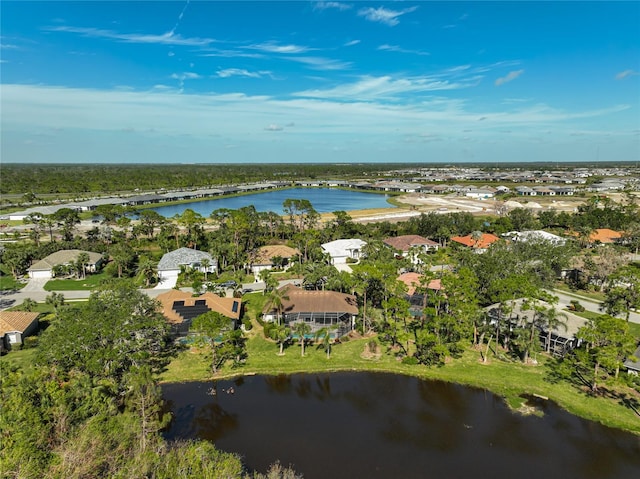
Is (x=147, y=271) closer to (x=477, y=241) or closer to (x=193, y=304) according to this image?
(x=193, y=304)

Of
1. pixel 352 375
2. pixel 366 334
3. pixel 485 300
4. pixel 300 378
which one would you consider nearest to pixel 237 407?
pixel 300 378

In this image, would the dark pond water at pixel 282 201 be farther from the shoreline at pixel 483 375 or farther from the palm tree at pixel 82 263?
the shoreline at pixel 483 375

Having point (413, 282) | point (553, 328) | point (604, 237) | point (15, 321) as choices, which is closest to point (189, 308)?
point (15, 321)

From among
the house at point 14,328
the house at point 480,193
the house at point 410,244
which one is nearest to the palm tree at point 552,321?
the house at point 410,244

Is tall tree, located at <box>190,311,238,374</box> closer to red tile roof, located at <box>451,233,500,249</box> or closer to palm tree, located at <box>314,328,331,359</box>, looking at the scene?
palm tree, located at <box>314,328,331,359</box>

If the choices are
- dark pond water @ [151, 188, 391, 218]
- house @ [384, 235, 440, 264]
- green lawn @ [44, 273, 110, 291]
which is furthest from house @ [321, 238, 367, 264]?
dark pond water @ [151, 188, 391, 218]

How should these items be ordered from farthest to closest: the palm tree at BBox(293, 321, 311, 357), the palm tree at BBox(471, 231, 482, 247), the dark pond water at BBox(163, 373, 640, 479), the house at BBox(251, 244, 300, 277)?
the palm tree at BBox(471, 231, 482, 247) → the house at BBox(251, 244, 300, 277) → the palm tree at BBox(293, 321, 311, 357) → the dark pond water at BBox(163, 373, 640, 479)
